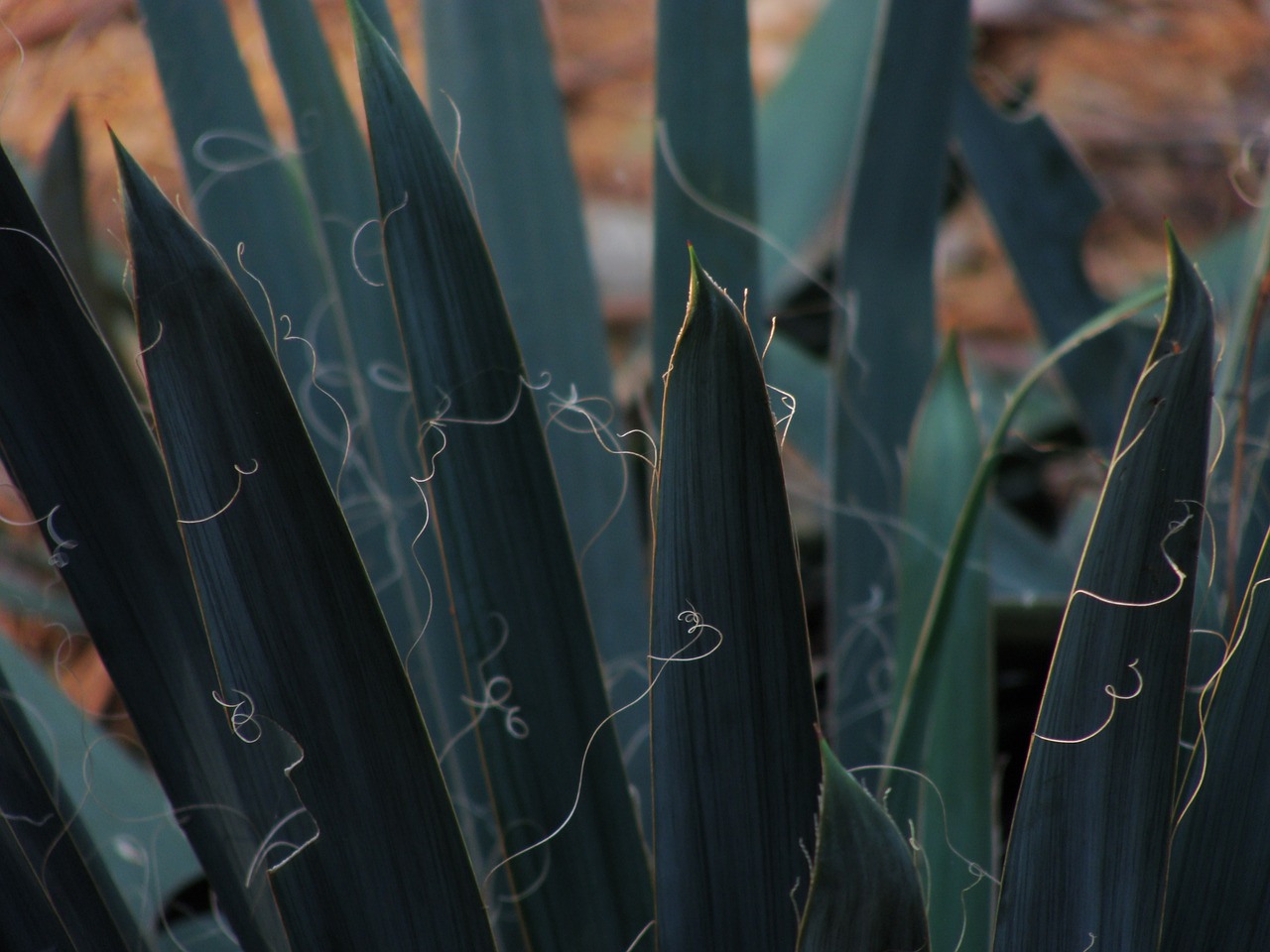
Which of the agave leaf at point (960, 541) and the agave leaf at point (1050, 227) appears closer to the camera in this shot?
the agave leaf at point (960, 541)

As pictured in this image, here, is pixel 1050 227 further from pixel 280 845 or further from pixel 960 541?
pixel 280 845

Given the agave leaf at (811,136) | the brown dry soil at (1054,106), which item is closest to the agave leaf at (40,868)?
the agave leaf at (811,136)

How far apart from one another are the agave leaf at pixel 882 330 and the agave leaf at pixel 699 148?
0.08m

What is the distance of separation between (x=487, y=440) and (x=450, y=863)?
14 cm

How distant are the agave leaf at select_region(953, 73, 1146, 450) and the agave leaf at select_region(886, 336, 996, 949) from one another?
11.2 inches

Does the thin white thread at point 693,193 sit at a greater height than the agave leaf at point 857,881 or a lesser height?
greater

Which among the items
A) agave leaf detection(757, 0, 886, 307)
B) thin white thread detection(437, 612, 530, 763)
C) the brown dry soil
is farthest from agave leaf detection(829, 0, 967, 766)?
the brown dry soil

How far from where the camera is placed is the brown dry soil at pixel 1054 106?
144cm

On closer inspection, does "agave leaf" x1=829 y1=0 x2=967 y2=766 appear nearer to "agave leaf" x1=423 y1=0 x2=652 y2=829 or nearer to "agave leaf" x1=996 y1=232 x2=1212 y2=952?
"agave leaf" x1=423 y1=0 x2=652 y2=829

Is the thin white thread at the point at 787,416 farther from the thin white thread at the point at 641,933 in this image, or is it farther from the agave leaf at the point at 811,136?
the agave leaf at the point at 811,136

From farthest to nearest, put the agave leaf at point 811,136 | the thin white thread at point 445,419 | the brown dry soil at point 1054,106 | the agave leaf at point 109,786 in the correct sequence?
the brown dry soil at point 1054,106, the agave leaf at point 811,136, the agave leaf at point 109,786, the thin white thread at point 445,419

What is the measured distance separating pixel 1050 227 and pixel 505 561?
23.0 inches

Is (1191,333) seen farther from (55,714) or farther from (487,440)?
(55,714)

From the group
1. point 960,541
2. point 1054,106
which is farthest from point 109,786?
point 1054,106
